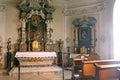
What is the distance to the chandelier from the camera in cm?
1301

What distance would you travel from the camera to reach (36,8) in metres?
13.2

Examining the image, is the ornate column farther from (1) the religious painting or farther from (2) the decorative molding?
(1) the religious painting

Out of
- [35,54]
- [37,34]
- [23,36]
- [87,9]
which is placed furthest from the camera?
[37,34]

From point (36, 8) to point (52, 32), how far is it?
1.78 meters

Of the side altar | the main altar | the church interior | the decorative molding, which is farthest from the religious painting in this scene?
the side altar

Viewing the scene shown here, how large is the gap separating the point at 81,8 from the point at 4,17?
4625mm

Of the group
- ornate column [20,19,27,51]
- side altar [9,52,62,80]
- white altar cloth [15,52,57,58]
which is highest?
ornate column [20,19,27,51]

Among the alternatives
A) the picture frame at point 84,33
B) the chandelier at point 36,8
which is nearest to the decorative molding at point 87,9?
the picture frame at point 84,33

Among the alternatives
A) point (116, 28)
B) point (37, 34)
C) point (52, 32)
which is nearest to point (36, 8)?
point (37, 34)

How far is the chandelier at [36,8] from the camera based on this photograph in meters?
13.0

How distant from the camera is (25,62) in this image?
1223 cm

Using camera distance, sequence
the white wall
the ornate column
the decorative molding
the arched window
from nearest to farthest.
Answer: the arched window → the white wall → the decorative molding → the ornate column

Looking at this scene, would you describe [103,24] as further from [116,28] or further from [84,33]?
[84,33]

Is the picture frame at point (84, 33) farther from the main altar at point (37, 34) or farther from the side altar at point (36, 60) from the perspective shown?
the side altar at point (36, 60)
